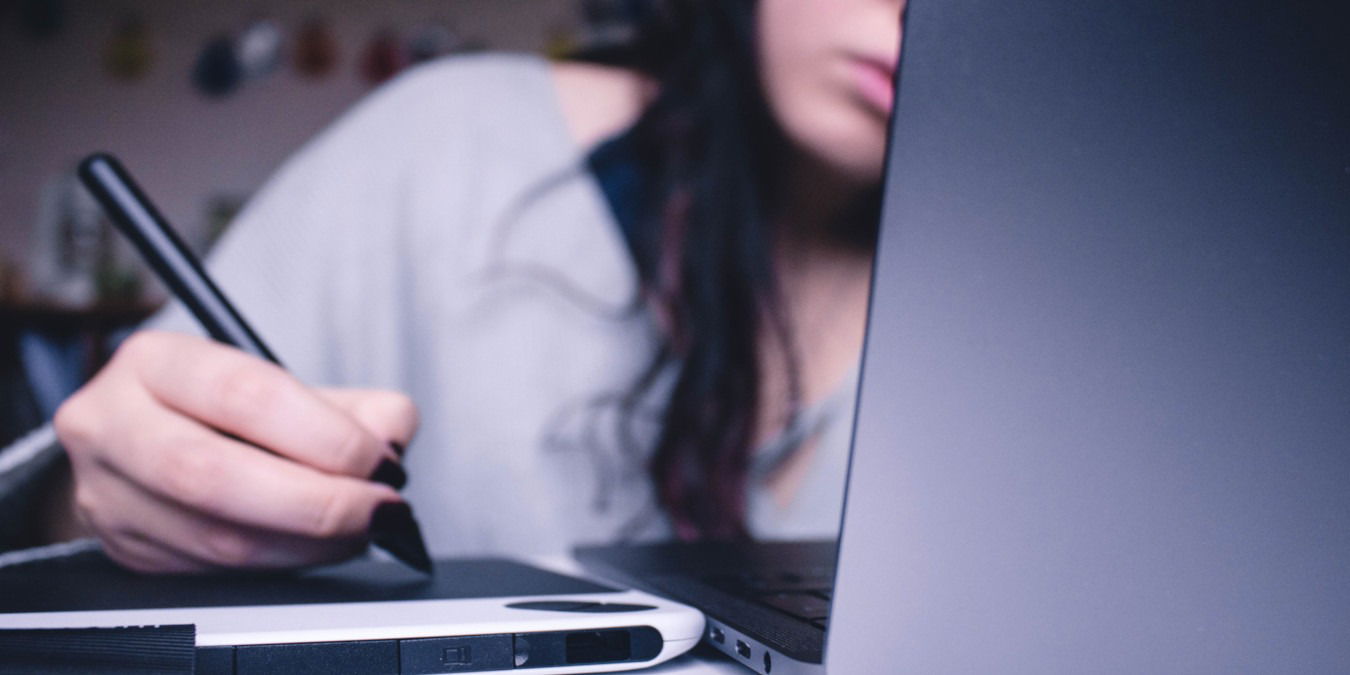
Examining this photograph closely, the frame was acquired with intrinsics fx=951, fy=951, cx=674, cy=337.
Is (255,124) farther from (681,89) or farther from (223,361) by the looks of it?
(223,361)

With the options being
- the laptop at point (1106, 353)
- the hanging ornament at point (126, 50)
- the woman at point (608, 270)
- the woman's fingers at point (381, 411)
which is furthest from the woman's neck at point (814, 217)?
the hanging ornament at point (126, 50)

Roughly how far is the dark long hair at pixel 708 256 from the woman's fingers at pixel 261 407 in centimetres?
40

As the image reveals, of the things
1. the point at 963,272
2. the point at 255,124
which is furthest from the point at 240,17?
the point at 963,272

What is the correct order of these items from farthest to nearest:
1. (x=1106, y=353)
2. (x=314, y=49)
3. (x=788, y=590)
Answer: (x=314, y=49), (x=788, y=590), (x=1106, y=353)

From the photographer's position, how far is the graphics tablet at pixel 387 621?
22 centimetres

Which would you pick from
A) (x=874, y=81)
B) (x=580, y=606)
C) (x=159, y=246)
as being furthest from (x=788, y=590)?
(x=874, y=81)

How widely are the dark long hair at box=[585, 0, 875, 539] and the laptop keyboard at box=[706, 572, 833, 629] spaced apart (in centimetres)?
37

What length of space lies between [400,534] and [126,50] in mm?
2442

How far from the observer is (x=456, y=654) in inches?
9.1

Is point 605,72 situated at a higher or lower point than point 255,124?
lower

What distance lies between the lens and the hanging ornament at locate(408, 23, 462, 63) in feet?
8.24

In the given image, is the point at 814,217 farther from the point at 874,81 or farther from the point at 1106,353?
the point at 1106,353

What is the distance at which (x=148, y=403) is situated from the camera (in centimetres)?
36

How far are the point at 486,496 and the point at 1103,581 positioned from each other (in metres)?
0.64
